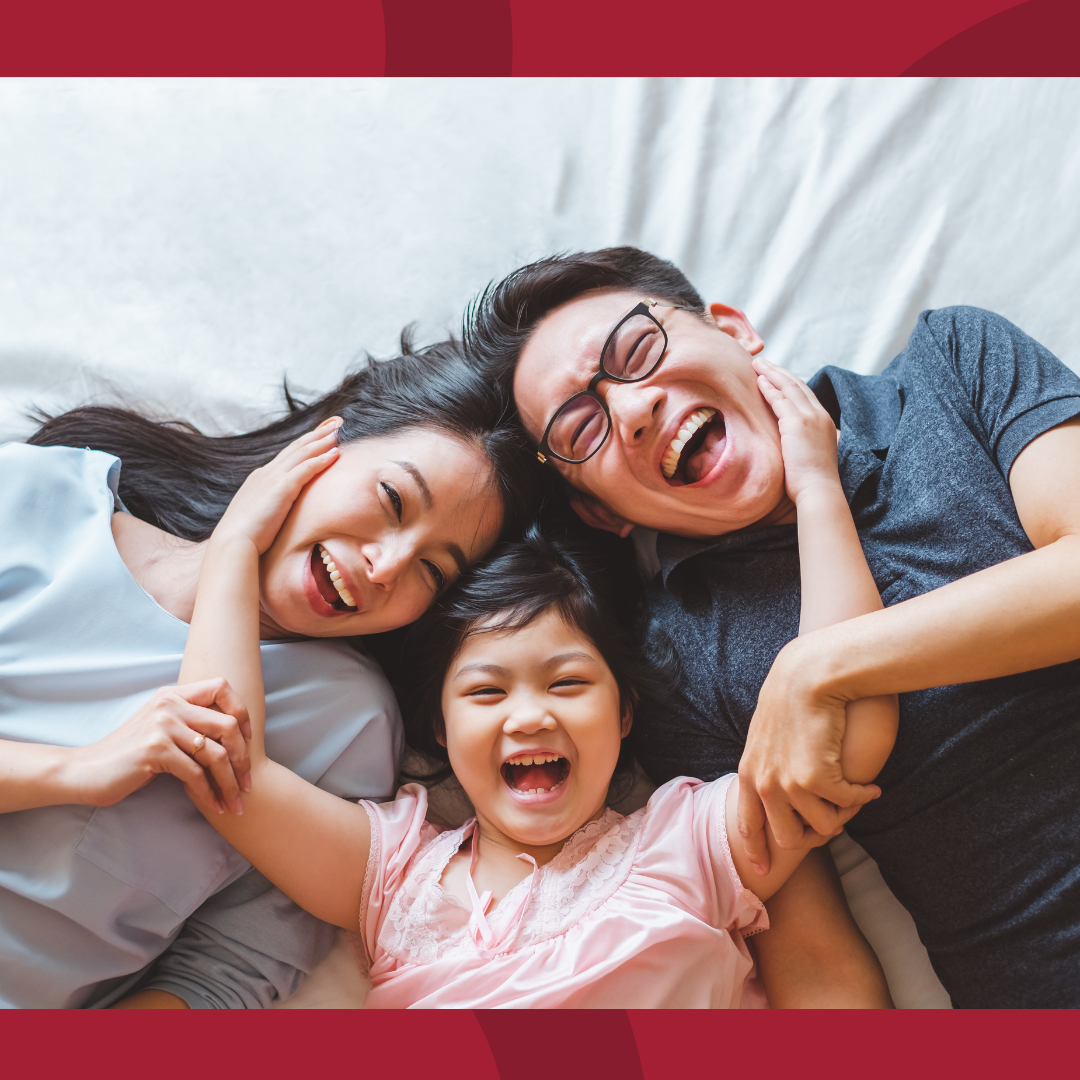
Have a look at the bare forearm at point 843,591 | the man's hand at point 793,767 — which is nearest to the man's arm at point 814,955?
the man's hand at point 793,767

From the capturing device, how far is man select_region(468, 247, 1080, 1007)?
1.26 meters

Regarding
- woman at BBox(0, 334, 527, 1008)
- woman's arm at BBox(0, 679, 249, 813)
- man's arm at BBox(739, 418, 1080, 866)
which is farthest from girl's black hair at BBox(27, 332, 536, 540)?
man's arm at BBox(739, 418, 1080, 866)

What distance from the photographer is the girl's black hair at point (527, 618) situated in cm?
151

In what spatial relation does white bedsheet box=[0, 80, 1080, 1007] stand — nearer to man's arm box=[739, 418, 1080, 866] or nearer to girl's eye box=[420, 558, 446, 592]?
girl's eye box=[420, 558, 446, 592]

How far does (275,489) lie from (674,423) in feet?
2.05

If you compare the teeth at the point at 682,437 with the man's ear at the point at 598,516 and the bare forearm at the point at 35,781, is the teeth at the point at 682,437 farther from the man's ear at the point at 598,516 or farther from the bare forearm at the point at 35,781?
the bare forearm at the point at 35,781

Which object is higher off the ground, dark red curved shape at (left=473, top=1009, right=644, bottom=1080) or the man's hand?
the man's hand

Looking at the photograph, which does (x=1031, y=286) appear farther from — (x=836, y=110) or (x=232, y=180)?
(x=232, y=180)

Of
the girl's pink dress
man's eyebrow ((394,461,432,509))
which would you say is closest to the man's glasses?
man's eyebrow ((394,461,432,509))

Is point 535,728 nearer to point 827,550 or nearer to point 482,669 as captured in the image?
point 482,669

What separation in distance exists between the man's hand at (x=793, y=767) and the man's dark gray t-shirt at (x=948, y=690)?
0.41 ft
